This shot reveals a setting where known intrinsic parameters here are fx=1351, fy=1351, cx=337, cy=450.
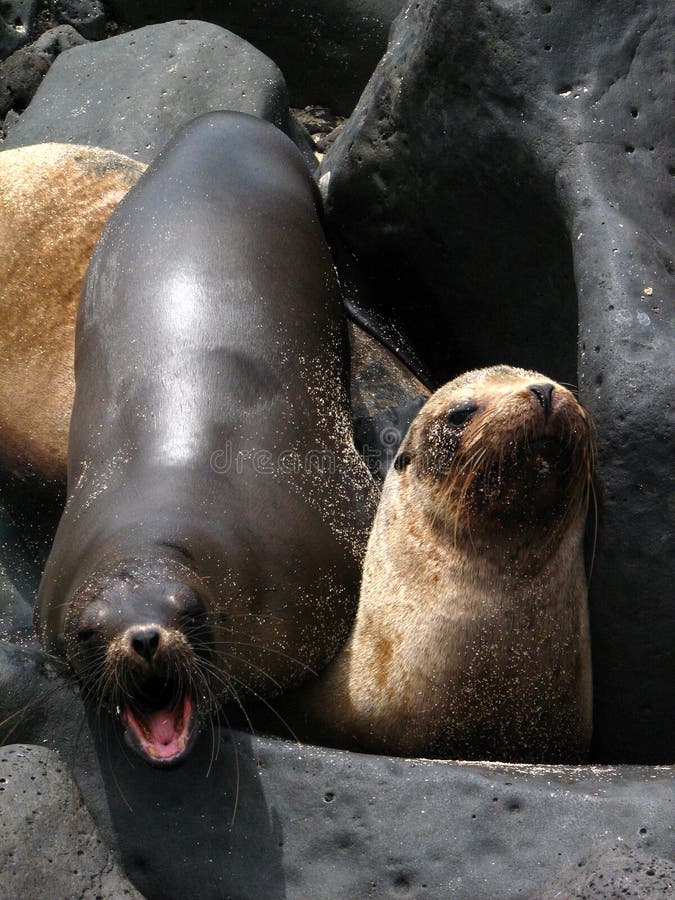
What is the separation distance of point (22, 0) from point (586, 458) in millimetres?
7214

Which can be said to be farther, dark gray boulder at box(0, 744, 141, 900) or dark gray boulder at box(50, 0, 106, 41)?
dark gray boulder at box(50, 0, 106, 41)

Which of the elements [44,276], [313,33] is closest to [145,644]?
[44,276]

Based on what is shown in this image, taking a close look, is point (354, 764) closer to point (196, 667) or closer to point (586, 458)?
point (196, 667)

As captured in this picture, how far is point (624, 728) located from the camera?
5.23m

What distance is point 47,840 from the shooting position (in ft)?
12.8

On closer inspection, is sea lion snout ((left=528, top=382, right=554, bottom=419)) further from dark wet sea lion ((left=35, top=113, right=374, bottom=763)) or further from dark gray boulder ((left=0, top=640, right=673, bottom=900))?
dark gray boulder ((left=0, top=640, right=673, bottom=900))

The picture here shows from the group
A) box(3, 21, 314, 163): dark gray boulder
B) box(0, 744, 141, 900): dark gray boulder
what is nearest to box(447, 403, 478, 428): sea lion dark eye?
A: box(0, 744, 141, 900): dark gray boulder

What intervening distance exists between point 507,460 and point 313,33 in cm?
597

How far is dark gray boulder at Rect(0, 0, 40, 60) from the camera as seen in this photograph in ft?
33.1

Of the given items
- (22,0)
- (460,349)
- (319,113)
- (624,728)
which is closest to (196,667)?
(624,728)

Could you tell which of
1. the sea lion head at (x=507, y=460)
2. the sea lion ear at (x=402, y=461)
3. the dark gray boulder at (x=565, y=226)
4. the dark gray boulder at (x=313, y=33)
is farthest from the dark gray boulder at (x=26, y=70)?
the sea lion head at (x=507, y=460)

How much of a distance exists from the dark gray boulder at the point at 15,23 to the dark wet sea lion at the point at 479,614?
6302mm

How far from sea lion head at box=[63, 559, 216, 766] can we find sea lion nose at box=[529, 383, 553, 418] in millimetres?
1322

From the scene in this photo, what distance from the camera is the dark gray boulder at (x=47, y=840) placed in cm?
381
